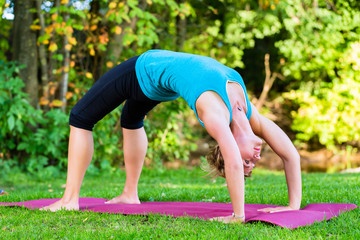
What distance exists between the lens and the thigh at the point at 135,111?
327 centimetres

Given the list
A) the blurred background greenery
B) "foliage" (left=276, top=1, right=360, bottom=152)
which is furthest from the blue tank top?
"foliage" (left=276, top=1, right=360, bottom=152)

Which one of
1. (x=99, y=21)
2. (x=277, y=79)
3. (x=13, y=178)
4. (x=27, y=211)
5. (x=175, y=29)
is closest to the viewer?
(x=27, y=211)

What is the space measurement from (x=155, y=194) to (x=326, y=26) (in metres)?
7.23

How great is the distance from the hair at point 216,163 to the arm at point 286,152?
0.25m

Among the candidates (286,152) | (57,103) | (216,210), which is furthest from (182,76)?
(57,103)

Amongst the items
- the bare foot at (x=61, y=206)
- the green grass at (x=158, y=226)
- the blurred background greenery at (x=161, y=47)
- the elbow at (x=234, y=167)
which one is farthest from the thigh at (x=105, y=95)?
the blurred background greenery at (x=161, y=47)

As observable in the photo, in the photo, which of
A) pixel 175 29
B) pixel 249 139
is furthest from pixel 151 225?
pixel 175 29

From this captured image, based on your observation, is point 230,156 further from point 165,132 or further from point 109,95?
point 165,132

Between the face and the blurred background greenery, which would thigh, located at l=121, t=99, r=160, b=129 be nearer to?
the face

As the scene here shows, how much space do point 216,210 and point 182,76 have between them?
97 cm

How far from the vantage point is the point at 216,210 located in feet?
9.98

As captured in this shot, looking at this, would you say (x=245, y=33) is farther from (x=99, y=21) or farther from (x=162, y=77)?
(x=162, y=77)

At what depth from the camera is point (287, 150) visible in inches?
115

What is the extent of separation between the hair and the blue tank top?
0.32 m
